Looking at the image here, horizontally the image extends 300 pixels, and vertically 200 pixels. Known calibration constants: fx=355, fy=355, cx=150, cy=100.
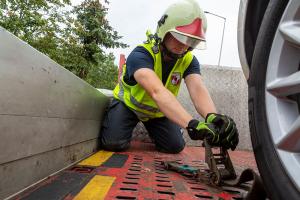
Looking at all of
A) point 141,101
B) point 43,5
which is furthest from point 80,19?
point 141,101

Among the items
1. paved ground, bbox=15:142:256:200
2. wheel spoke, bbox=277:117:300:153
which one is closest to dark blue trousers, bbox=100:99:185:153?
paved ground, bbox=15:142:256:200

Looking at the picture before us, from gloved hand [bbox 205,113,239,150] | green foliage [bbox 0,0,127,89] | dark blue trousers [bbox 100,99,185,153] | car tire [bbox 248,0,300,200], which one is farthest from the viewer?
green foliage [bbox 0,0,127,89]

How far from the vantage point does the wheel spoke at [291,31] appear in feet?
4.14

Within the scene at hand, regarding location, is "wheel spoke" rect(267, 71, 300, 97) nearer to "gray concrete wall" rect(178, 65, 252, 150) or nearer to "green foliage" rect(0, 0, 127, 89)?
Answer: "gray concrete wall" rect(178, 65, 252, 150)

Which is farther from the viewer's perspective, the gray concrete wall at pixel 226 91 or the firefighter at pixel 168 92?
the gray concrete wall at pixel 226 91

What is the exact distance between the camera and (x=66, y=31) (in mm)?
16750

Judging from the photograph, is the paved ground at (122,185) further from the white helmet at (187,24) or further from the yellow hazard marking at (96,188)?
the white helmet at (187,24)

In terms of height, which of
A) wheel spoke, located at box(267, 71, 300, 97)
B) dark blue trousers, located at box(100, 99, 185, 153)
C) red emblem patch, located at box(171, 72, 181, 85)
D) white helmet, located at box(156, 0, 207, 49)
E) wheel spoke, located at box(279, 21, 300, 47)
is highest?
white helmet, located at box(156, 0, 207, 49)

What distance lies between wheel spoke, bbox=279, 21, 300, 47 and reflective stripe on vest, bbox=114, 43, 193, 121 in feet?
5.75

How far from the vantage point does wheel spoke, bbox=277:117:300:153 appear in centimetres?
124

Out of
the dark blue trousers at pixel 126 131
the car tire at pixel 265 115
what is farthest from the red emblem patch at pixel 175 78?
the car tire at pixel 265 115

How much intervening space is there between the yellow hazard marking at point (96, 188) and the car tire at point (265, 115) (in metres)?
0.72

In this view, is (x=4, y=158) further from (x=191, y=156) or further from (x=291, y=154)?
(x=191, y=156)

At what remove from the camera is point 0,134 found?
1.35 metres
